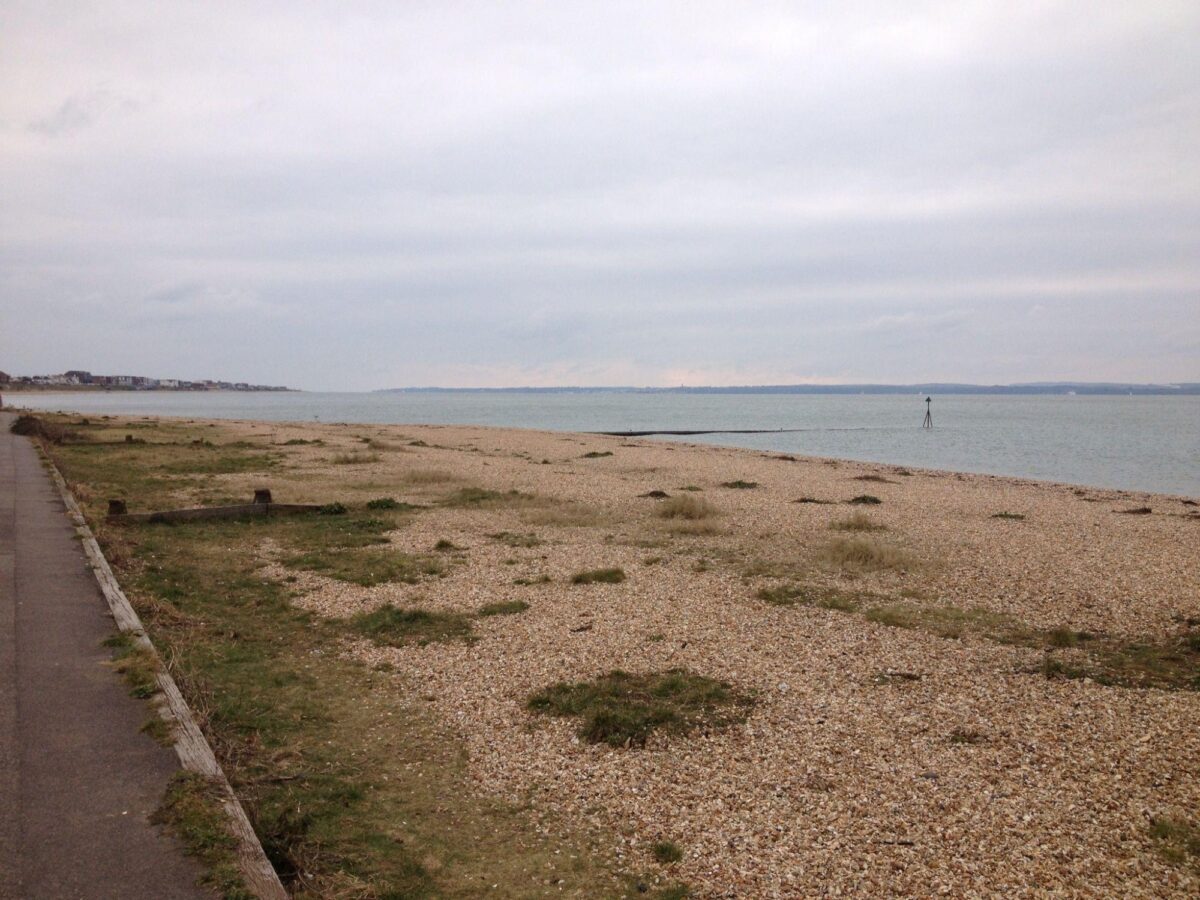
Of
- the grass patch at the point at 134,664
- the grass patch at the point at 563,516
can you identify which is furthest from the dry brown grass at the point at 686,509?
the grass patch at the point at 134,664

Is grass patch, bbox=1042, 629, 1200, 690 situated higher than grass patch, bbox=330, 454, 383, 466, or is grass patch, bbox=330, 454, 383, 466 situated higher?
grass patch, bbox=330, 454, 383, 466

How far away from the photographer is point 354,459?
3547 centimetres

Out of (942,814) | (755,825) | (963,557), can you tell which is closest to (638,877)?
(755,825)

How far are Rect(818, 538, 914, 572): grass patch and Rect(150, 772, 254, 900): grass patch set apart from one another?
11906 mm

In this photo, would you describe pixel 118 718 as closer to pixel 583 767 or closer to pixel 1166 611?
pixel 583 767

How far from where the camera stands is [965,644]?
35.1 feet

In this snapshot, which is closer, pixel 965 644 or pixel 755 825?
pixel 755 825

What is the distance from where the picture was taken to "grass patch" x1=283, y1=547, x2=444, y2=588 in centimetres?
1421

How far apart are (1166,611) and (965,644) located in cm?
433

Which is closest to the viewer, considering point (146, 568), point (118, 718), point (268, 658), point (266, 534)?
point (118, 718)

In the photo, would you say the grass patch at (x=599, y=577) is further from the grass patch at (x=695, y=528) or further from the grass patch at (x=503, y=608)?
the grass patch at (x=695, y=528)

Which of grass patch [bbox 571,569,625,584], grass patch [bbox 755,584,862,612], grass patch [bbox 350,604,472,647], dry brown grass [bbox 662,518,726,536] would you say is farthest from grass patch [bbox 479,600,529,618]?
dry brown grass [bbox 662,518,726,536]

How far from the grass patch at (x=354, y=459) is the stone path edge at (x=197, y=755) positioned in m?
23.7

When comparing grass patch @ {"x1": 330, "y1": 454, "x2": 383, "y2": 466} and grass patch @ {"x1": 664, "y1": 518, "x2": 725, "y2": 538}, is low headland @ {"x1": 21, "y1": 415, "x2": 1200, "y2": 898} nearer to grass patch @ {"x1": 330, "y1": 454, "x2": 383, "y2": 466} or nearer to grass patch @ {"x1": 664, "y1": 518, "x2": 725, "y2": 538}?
grass patch @ {"x1": 664, "y1": 518, "x2": 725, "y2": 538}
